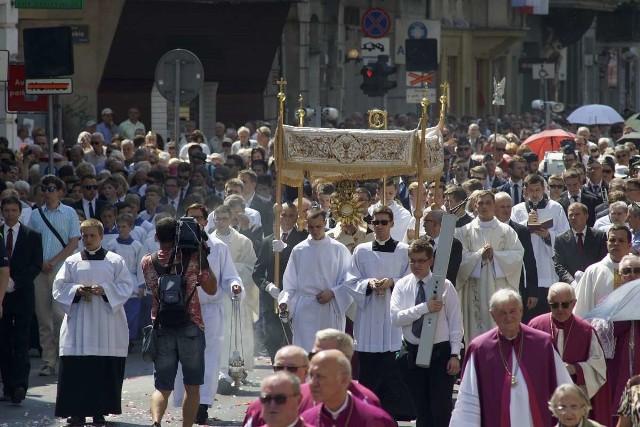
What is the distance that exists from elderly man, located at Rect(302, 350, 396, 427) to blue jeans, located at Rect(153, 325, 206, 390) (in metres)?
4.13

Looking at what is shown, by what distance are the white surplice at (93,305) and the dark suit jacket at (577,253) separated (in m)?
3.71

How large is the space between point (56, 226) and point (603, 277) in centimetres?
592

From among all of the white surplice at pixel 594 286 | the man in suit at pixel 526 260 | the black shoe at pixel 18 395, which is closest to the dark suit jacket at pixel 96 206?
the black shoe at pixel 18 395

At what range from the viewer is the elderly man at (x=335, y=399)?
8461 millimetres

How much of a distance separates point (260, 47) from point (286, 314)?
74.8ft

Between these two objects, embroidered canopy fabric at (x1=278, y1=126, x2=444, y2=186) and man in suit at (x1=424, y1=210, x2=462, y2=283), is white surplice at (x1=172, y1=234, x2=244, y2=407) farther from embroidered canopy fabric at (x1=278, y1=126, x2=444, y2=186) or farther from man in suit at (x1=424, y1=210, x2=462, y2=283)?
embroidered canopy fabric at (x1=278, y1=126, x2=444, y2=186)

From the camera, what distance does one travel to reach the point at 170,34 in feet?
115

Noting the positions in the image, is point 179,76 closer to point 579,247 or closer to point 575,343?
point 579,247

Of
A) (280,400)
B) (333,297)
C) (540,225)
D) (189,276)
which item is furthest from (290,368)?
(540,225)

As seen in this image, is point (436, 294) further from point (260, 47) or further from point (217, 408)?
point (260, 47)

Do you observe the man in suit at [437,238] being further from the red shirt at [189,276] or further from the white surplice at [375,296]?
the red shirt at [189,276]

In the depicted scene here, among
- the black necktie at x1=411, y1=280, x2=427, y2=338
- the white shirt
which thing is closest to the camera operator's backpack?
the white shirt

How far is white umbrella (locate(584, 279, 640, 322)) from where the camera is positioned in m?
10.4

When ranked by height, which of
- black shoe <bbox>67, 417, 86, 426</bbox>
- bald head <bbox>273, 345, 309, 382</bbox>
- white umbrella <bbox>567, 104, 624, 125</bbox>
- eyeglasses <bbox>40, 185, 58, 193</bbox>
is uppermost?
white umbrella <bbox>567, 104, 624, 125</bbox>
